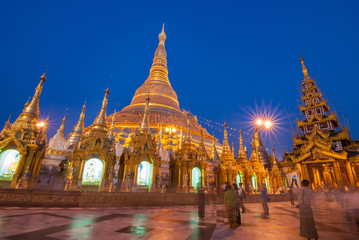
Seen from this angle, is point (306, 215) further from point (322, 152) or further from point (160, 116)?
point (160, 116)

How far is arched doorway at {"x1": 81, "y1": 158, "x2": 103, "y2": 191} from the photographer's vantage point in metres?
14.4

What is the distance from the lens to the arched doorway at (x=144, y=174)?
1633cm

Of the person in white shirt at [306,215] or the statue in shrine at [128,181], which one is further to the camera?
the statue in shrine at [128,181]

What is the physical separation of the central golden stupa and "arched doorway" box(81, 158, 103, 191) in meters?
12.4

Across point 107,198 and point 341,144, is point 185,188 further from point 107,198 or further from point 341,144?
point 341,144

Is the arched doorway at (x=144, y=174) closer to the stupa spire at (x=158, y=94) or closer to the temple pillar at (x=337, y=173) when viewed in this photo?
the temple pillar at (x=337, y=173)

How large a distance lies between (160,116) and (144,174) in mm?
22948

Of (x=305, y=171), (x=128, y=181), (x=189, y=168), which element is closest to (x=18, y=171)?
(x=128, y=181)

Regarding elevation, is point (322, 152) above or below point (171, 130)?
below

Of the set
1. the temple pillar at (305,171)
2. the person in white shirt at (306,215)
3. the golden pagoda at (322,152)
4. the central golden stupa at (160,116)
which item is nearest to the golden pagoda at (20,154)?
the central golden stupa at (160,116)

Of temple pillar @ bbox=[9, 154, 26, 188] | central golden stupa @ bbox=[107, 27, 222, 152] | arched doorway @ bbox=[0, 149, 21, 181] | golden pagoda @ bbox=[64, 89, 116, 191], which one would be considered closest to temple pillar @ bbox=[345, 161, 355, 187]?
central golden stupa @ bbox=[107, 27, 222, 152]

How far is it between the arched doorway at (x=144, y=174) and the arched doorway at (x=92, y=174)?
123 inches

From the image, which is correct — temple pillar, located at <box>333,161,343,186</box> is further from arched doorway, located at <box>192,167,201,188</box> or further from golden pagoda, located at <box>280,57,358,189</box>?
arched doorway, located at <box>192,167,201,188</box>

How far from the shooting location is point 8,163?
1398 centimetres
